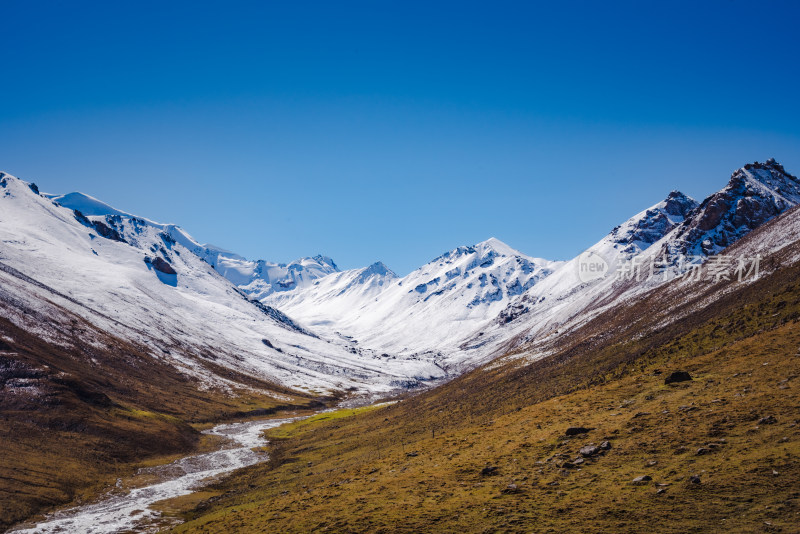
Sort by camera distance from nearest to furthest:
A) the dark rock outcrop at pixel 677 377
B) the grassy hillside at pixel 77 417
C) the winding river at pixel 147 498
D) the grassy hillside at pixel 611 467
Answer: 1. the grassy hillside at pixel 611 467
2. the dark rock outcrop at pixel 677 377
3. the winding river at pixel 147 498
4. the grassy hillside at pixel 77 417

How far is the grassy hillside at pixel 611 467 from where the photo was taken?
81.9 ft

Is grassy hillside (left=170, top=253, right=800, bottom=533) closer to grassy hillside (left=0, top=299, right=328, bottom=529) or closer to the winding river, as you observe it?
the winding river

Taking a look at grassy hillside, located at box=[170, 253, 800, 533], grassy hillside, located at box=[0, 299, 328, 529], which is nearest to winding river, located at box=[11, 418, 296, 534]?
grassy hillside, located at box=[0, 299, 328, 529]

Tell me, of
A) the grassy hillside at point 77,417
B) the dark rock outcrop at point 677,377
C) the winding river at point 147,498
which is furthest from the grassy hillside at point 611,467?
the grassy hillside at point 77,417

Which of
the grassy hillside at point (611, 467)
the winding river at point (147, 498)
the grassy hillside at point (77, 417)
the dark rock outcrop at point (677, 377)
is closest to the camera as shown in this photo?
the grassy hillside at point (611, 467)

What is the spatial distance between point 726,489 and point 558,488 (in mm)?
9079

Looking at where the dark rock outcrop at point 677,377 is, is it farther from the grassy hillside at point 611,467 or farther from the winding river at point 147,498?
the winding river at point 147,498

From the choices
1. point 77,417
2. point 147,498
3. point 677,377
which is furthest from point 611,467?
point 77,417

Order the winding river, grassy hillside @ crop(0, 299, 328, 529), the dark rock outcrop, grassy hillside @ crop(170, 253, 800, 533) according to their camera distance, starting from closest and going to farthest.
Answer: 1. grassy hillside @ crop(170, 253, 800, 533)
2. the dark rock outcrop
3. the winding river
4. grassy hillside @ crop(0, 299, 328, 529)

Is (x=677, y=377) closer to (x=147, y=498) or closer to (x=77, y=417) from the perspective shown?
(x=147, y=498)

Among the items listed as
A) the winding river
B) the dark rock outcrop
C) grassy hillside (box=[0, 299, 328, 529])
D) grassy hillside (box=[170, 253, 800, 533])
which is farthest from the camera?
grassy hillside (box=[0, 299, 328, 529])

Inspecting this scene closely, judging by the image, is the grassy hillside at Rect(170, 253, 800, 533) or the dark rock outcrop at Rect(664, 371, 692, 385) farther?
the dark rock outcrop at Rect(664, 371, 692, 385)

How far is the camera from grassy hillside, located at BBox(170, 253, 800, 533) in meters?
25.0

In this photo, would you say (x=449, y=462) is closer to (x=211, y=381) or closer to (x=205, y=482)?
(x=205, y=482)
